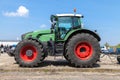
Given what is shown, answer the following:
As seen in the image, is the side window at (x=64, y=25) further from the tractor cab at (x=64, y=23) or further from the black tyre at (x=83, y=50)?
the black tyre at (x=83, y=50)

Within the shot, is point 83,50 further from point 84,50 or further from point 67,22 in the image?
point 67,22

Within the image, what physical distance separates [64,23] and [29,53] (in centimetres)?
245

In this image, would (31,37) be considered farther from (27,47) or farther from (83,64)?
(83,64)

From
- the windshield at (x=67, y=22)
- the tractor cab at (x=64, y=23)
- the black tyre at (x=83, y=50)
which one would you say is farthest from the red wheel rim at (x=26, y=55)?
the windshield at (x=67, y=22)

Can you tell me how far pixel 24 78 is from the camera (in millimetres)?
10273

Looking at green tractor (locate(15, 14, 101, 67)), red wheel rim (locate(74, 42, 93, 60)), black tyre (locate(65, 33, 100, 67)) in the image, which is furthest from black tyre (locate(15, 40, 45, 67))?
red wheel rim (locate(74, 42, 93, 60))

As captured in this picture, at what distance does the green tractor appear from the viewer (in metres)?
14.1

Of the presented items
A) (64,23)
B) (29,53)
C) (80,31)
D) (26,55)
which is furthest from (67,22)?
(26,55)

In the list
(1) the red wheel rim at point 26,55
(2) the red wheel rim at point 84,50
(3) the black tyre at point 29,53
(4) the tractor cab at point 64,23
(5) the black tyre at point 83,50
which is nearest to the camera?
(3) the black tyre at point 29,53

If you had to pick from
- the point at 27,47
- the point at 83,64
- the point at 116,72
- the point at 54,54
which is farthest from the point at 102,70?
the point at 27,47

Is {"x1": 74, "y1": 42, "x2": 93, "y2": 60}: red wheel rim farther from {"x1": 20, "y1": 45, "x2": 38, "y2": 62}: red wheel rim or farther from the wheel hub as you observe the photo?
the wheel hub

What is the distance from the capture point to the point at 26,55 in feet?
47.2

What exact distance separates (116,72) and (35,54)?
162 inches

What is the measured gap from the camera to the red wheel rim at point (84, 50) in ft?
47.2
